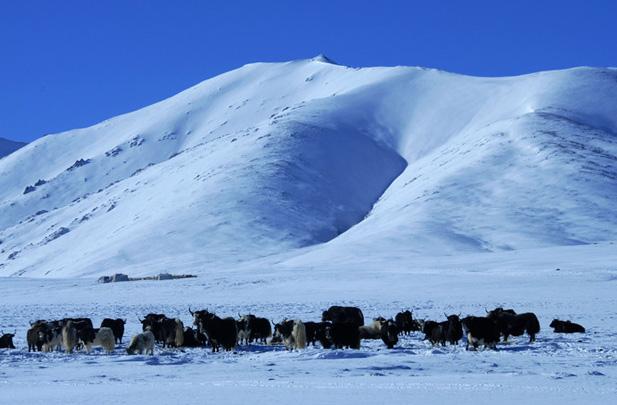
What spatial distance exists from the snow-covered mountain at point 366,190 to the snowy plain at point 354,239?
40 centimetres

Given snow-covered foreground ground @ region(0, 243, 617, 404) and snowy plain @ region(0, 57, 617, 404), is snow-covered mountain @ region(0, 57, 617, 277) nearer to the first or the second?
snowy plain @ region(0, 57, 617, 404)

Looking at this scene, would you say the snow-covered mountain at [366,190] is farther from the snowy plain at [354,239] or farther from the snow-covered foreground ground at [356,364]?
the snow-covered foreground ground at [356,364]

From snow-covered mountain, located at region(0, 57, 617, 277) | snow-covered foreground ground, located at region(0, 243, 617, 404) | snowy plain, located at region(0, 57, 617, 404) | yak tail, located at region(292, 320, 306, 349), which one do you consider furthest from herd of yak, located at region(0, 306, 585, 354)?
snow-covered mountain, located at region(0, 57, 617, 277)

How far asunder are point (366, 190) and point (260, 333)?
10246 cm

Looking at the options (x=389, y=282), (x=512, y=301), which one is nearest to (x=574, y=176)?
(x=389, y=282)

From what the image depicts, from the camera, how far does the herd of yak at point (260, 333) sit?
21984 millimetres

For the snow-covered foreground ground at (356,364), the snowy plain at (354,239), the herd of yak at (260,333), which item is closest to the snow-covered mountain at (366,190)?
the snowy plain at (354,239)

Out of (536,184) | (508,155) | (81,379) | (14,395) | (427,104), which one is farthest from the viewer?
(427,104)

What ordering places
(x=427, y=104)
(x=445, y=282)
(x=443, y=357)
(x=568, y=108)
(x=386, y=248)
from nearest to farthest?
(x=443, y=357), (x=445, y=282), (x=386, y=248), (x=568, y=108), (x=427, y=104)

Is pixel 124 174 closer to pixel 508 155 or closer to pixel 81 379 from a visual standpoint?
pixel 508 155

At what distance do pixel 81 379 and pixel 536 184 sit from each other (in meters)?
93.6

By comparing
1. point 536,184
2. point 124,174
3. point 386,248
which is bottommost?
point 386,248

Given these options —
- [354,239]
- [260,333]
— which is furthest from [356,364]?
[354,239]

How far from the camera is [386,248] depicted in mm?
85250
